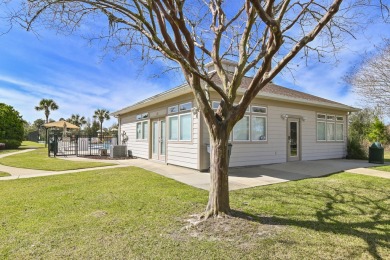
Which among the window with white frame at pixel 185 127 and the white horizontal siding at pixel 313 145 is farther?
the white horizontal siding at pixel 313 145

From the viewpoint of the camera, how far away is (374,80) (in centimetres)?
1673

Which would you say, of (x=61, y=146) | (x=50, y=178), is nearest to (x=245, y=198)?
(x=50, y=178)

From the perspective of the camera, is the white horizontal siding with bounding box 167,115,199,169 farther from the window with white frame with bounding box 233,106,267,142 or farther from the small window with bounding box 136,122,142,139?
the small window with bounding box 136,122,142,139

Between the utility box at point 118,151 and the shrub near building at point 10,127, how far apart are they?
1276cm

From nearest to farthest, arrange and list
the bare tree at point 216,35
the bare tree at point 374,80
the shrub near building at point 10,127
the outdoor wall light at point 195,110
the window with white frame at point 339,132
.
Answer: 1. the bare tree at point 216,35
2. the outdoor wall light at point 195,110
3. the window with white frame at point 339,132
4. the bare tree at point 374,80
5. the shrub near building at point 10,127

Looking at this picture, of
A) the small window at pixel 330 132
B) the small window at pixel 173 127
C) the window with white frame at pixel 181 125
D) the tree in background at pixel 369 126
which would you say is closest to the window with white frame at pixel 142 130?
the small window at pixel 173 127

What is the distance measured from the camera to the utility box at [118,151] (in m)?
14.7

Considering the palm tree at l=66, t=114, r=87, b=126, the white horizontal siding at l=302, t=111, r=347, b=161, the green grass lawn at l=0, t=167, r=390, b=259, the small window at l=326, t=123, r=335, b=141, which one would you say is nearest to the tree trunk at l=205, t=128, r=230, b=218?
the green grass lawn at l=0, t=167, r=390, b=259

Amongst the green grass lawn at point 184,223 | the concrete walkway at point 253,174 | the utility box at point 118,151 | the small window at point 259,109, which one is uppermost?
the small window at point 259,109

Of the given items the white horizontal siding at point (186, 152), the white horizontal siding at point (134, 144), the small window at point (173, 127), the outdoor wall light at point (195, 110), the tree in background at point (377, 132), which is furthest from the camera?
the tree in background at point (377, 132)

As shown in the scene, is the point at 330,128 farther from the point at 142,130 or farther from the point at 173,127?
the point at 142,130

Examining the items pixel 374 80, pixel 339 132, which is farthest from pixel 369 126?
pixel 339 132

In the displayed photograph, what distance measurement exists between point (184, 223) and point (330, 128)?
12531 mm

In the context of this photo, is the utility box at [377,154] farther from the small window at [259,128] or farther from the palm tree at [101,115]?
the palm tree at [101,115]
